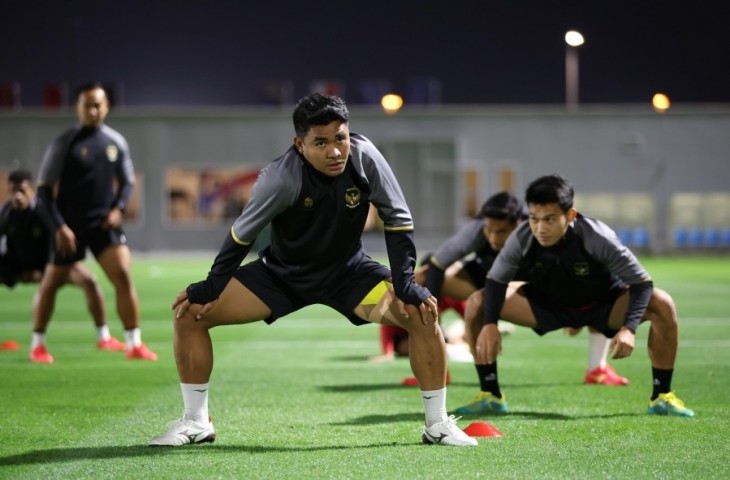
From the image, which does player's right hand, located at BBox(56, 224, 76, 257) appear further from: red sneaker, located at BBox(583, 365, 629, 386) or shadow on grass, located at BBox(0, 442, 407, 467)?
shadow on grass, located at BBox(0, 442, 407, 467)

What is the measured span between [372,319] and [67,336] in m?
9.24

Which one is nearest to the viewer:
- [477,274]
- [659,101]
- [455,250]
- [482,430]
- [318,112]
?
[318,112]

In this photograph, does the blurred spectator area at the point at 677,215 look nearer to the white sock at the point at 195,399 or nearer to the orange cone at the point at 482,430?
the orange cone at the point at 482,430

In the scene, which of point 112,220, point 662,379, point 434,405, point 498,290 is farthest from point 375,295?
point 112,220

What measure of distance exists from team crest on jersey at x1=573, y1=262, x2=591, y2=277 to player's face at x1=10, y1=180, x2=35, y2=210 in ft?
25.6

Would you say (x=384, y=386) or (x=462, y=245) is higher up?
(x=462, y=245)

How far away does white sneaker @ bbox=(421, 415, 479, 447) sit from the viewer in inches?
293

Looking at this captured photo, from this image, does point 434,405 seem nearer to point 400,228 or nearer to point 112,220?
point 400,228

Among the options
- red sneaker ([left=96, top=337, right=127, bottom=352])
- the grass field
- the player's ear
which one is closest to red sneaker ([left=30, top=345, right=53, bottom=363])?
the grass field

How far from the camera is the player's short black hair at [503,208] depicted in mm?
10117

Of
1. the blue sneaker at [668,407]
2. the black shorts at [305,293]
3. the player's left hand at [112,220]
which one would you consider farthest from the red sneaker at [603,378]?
the player's left hand at [112,220]

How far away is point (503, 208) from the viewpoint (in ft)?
33.1

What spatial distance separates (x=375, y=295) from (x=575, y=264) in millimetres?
1942

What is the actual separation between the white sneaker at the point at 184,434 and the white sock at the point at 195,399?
36mm
